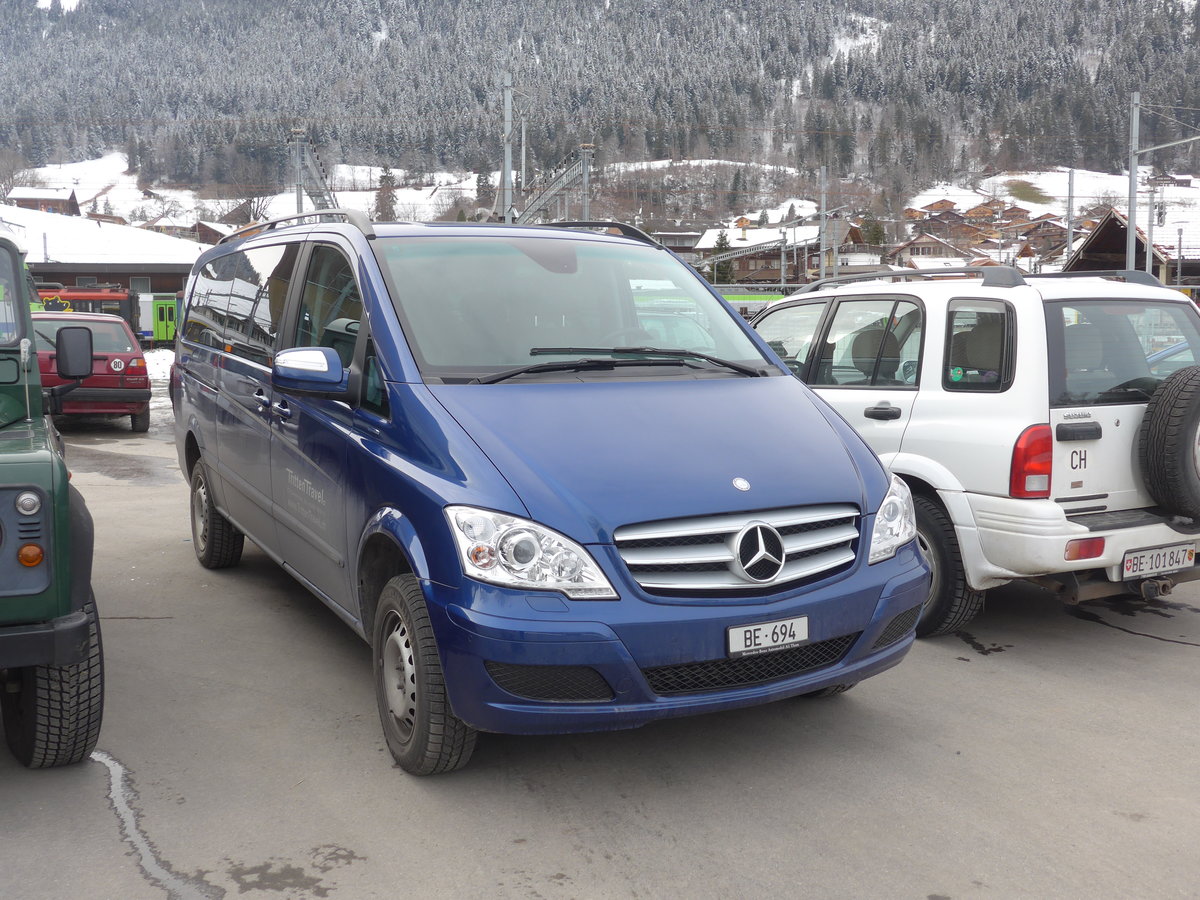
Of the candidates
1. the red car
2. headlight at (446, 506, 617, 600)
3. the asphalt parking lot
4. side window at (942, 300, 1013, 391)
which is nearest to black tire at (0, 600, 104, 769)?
the asphalt parking lot

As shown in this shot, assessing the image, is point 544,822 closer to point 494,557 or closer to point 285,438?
point 494,557

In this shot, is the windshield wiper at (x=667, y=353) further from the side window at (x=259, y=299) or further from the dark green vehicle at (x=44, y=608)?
the dark green vehicle at (x=44, y=608)

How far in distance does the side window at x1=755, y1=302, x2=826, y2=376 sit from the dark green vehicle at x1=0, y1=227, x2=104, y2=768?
4.01 m

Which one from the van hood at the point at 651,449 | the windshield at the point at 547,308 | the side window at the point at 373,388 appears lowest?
the van hood at the point at 651,449

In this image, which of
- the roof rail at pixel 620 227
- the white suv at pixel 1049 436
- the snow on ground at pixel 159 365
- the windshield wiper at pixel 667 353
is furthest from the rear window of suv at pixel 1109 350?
the snow on ground at pixel 159 365

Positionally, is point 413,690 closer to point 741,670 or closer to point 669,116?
→ point 741,670

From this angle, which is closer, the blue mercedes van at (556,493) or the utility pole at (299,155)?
the blue mercedes van at (556,493)

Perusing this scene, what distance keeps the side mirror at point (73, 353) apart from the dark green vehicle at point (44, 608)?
317 millimetres

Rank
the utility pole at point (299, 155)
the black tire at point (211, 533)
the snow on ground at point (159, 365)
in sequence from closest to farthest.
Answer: the black tire at point (211, 533)
the snow on ground at point (159, 365)
the utility pole at point (299, 155)

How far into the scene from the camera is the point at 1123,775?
387 centimetres

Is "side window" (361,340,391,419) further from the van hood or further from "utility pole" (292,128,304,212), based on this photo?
"utility pole" (292,128,304,212)

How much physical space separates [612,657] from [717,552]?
1.52ft

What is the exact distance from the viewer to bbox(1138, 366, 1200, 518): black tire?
16.4 feet

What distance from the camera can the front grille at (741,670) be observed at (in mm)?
3389
